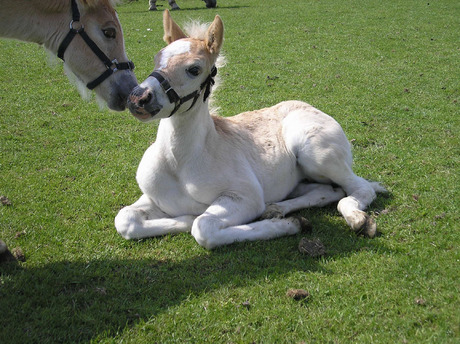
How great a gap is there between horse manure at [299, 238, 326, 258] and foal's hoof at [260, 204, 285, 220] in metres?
0.54

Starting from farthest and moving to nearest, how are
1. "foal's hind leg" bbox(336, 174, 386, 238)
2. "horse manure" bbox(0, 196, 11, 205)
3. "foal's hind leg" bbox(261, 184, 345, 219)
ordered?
"horse manure" bbox(0, 196, 11, 205), "foal's hind leg" bbox(261, 184, 345, 219), "foal's hind leg" bbox(336, 174, 386, 238)

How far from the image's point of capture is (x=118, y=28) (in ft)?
14.4

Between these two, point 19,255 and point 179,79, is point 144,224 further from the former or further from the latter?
point 179,79

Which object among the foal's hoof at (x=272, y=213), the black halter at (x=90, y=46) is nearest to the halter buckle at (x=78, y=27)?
the black halter at (x=90, y=46)

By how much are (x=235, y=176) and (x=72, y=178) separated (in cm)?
249

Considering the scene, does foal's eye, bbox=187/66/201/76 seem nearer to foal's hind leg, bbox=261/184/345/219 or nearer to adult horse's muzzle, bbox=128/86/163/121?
adult horse's muzzle, bbox=128/86/163/121

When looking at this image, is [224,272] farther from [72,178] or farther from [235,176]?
[72,178]

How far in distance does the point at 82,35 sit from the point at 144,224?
6.34ft

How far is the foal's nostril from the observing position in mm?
3732

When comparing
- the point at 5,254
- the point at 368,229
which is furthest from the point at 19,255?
the point at 368,229

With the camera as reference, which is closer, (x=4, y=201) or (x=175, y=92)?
(x=175, y=92)

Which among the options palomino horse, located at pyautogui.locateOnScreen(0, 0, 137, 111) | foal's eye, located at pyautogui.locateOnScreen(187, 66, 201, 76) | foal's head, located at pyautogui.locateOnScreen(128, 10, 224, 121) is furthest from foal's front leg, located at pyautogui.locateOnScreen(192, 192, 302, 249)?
palomino horse, located at pyautogui.locateOnScreen(0, 0, 137, 111)

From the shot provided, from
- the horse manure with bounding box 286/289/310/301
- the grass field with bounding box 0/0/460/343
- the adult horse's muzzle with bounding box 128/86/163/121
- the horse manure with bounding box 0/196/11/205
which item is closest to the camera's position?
the grass field with bounding box 0/0/460/343

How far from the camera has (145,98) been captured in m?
3.74
